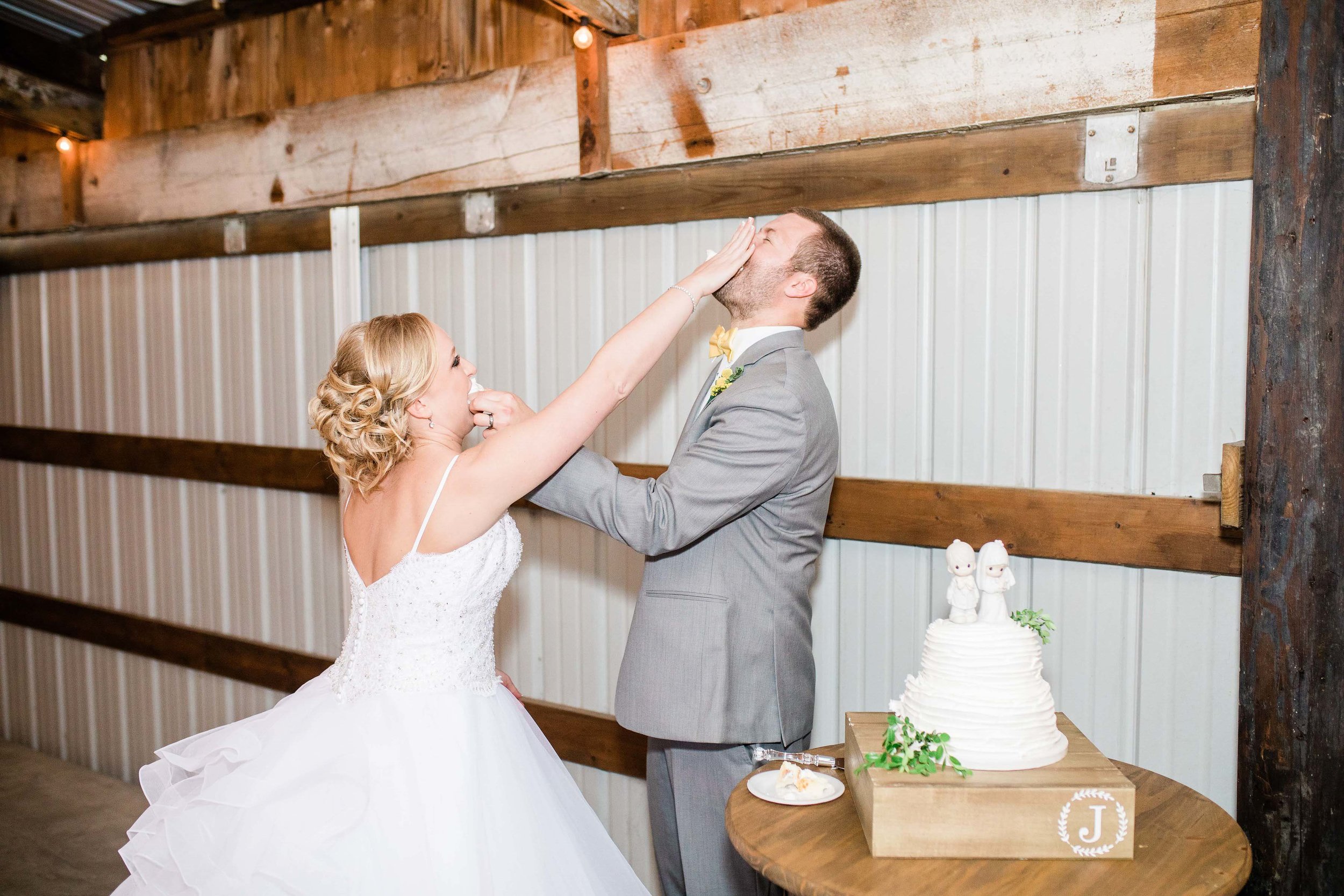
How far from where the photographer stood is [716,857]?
245 centimetres

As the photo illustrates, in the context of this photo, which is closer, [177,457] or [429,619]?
[429,619]

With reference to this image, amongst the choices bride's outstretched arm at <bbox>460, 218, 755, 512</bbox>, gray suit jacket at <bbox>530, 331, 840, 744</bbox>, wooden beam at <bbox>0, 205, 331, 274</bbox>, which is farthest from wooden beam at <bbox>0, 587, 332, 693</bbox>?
bride's outstretched arm at <bbox>460, 218, 755, 512</bbox>

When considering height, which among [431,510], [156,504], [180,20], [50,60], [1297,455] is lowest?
[156,504]

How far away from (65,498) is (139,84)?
2.04 meters

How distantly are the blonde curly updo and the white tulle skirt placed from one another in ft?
1.64

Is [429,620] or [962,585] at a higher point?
[962,585]

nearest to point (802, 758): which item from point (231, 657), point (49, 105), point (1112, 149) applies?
point (1112, 149)

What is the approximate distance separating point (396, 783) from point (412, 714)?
0.51 feet

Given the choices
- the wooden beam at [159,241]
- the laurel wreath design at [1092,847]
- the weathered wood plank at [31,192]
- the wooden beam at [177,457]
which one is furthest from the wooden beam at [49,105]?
the laurel wreath design at [1092,847]

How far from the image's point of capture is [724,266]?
239cm

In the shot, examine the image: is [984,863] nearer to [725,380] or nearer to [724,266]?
[725,380]

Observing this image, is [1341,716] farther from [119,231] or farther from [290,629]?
[119,231]

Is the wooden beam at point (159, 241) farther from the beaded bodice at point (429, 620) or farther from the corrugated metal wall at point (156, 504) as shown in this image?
the beaded bodice at point (429, 620)

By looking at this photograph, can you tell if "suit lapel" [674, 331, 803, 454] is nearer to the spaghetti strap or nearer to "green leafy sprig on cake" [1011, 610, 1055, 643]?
the spaghetti strap
